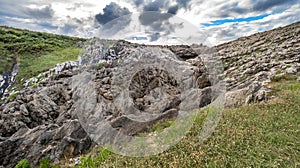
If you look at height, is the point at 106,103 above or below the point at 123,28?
below

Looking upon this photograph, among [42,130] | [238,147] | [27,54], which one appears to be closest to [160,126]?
[238,147]

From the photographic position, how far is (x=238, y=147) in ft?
26.2

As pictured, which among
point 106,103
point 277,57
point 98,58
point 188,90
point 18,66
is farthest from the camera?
point 18,66

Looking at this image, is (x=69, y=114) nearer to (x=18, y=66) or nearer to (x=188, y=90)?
(x=188, y=90)

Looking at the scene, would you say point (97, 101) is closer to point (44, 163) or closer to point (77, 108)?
point (77, 108)

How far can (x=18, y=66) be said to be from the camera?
151ft

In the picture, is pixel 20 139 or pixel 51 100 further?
pixel 51 100

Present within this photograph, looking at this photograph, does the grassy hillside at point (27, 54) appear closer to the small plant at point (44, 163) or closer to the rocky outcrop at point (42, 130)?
the rocky outcrop at point (42, 130)

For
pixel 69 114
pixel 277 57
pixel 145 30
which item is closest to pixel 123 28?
pixel 145 30

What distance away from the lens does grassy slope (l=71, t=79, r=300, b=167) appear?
716cm

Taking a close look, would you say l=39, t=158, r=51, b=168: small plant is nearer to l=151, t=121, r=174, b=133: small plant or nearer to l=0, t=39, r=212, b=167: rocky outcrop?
l=0, t=39, r=212, b=167: rocky outcrop

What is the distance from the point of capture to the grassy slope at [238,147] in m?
7.16

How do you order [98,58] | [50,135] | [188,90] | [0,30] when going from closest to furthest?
[50,135], [188,90], [98,58], [0,30]

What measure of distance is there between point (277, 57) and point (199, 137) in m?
28.9
